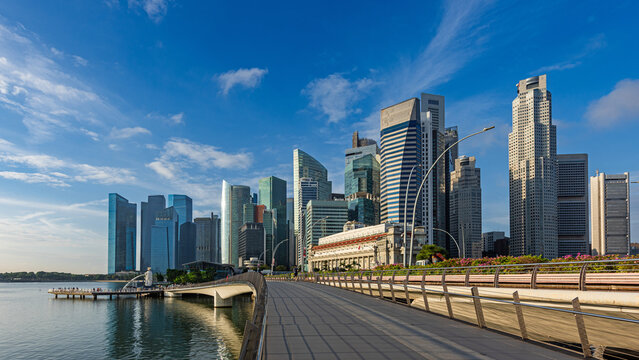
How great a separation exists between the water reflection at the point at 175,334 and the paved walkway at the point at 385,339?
28.6 m

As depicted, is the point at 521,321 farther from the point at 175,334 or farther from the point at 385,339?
the point at 175,334

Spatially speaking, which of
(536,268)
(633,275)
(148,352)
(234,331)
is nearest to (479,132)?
(536,268)

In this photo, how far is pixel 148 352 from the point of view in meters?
→ 44.8

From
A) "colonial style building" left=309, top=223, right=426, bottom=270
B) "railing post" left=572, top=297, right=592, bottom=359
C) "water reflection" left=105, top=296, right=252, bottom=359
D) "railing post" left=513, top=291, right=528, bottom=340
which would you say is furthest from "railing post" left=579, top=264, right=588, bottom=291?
"colonial style building" left=309, top=223, right=426, bottom=270

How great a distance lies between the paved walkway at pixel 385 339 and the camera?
9023mm

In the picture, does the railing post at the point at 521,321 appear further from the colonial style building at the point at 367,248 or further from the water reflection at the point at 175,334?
the colonial style building at the point at 367,248

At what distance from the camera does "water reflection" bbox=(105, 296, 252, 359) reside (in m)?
43.6

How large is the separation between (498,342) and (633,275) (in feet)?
22.4

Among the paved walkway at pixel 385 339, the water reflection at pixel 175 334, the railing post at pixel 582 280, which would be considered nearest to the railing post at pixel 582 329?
the paved walkway at pixel 385 339

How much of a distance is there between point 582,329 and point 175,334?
5634cm

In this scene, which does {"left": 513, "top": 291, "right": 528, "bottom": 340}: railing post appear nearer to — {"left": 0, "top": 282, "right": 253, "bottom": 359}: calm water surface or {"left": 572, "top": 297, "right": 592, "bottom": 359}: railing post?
{"left": 572, "top": 297, "right": 592, "bottom": 359}: railing post

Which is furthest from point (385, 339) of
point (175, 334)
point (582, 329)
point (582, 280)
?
point (175, 334)

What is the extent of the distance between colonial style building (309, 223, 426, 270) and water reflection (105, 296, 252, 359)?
157ft

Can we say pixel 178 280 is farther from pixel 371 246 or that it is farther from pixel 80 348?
pixel 80 348
